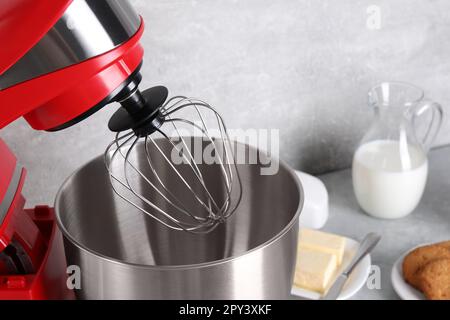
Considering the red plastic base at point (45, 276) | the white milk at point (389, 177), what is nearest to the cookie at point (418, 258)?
the white milk at point (389, 177)

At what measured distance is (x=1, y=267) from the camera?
0.61 m

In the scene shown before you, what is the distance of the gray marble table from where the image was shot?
0.87m

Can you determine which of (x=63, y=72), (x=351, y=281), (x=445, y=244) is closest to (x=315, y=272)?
(x=351, y=281)

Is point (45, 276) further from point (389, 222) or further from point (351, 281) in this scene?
point (389, 222)

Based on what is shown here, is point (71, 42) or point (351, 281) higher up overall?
point (71, 42)

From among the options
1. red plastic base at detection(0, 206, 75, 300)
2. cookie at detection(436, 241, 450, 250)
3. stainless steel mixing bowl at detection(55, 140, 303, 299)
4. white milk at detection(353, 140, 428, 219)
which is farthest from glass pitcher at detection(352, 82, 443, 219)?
red plastic base at detection(0, 206, 75, 300)

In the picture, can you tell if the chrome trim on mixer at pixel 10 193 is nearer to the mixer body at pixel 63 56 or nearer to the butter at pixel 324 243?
the mixer body at pixel 63 56

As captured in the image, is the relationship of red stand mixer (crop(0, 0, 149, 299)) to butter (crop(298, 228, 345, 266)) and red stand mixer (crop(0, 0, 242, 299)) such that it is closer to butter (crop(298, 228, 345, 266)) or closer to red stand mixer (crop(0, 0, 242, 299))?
red stand mixer (crop(0, 0, 242, 299))

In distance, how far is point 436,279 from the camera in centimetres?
79

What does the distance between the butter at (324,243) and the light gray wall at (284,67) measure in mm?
169

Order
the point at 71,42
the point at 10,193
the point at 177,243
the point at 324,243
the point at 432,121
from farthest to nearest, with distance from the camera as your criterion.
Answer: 1. the point at 432,121
2. the point at 324,243
3. the point at 177,243
4. the point at 10,193
5. the point at 71,42

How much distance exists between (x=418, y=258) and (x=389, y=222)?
14 cm

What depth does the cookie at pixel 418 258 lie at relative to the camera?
2.66 feet
